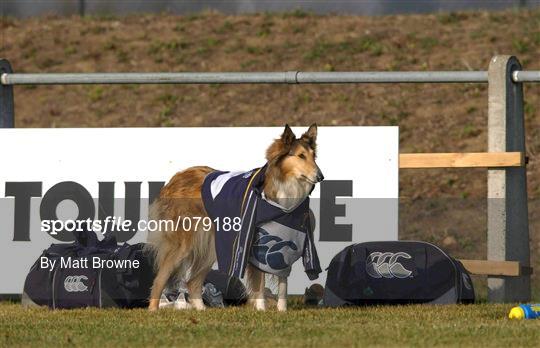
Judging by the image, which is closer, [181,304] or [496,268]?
[181,304]

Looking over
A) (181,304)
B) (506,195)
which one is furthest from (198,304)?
(506,195)

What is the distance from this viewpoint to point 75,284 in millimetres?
11383

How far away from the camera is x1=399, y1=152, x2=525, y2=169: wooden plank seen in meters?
11.8

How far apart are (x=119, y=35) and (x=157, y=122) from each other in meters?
5.21

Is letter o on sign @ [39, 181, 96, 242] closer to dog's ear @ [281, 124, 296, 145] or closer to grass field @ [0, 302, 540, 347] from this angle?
grass field @ [0, 302, 540, 347]

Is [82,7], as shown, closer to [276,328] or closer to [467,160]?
[467,160]

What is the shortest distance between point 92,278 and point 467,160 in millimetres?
3434

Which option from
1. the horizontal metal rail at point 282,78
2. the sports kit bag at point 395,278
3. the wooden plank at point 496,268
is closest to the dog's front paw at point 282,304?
the sports kit bag at point 395,278

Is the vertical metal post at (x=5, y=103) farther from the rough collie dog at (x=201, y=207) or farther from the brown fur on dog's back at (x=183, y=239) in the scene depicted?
the brown fur on dog's back at (x=183, y=239)

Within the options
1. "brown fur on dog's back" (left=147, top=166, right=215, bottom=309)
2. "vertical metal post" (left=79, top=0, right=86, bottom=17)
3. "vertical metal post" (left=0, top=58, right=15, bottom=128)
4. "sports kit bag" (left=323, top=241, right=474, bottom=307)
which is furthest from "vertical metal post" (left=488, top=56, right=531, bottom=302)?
"vertical metal post" (left=79, top=0, right=86, bottom=17)

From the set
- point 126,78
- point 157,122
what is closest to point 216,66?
point 157,122

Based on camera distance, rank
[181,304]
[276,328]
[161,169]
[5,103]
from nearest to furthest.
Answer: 1. [276,328]
2. [181,304]
3. [161,169]
4. [5,103]

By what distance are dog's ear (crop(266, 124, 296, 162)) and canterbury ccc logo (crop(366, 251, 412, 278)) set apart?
1236 millimetres

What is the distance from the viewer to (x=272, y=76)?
41.9 feet
